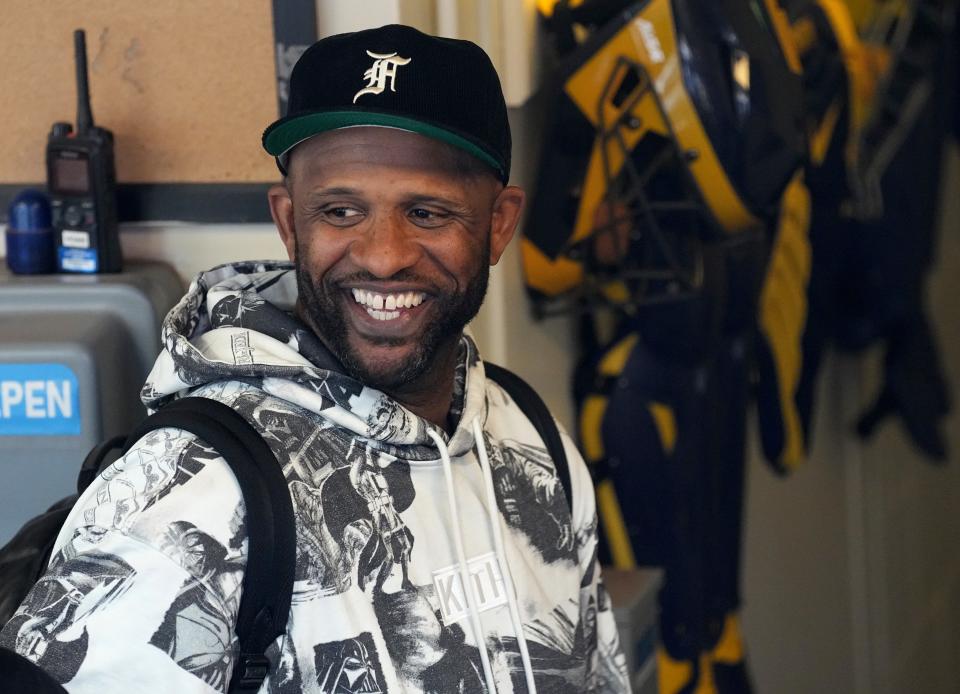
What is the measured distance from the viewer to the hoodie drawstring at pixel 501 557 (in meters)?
1.27

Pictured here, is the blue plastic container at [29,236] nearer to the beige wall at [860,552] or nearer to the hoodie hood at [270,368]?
the hoodie hood at [270,368]

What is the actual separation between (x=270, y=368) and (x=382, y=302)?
12cm

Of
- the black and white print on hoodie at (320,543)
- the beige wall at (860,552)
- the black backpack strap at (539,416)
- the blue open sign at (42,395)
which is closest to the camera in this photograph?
the black and white print on hoodie at (320,543)

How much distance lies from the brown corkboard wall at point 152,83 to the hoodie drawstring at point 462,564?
64 cm

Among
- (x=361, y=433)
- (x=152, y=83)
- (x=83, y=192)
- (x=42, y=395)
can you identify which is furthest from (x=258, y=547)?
(x=152, y=83)

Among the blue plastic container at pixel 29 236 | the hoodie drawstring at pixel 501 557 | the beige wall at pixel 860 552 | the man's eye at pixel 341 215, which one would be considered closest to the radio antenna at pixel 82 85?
the blue plastic container at pixel 29 236

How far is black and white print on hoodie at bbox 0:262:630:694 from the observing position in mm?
1029

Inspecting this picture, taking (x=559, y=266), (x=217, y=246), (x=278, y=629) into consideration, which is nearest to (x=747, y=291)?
(x=559, y=266)

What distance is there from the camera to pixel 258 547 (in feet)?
3.57

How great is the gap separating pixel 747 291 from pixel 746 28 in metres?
0.78

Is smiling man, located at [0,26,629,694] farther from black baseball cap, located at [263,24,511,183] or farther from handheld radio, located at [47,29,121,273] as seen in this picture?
handheld radio, located at [47,29,121,273]

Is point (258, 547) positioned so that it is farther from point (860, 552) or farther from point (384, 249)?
point (860, 552)

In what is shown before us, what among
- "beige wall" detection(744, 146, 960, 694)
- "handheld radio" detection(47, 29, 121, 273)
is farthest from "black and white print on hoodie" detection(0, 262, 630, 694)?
"beige wall" detection(744, 146, 960, 694)

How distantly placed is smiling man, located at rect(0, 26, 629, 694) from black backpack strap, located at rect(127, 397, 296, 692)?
0.04ft
